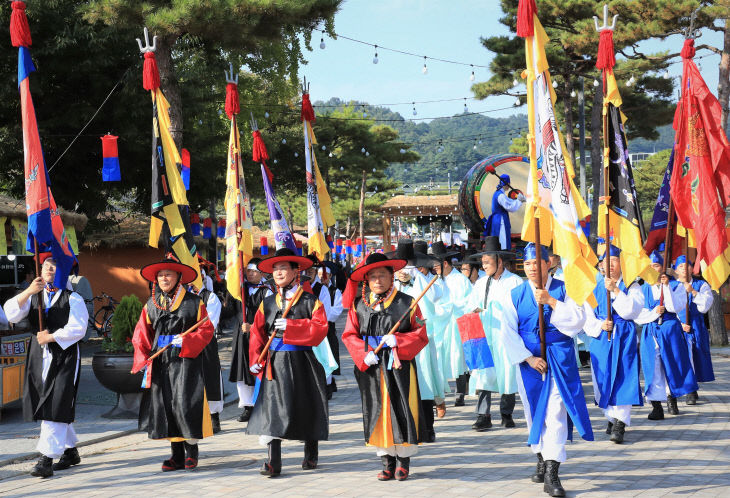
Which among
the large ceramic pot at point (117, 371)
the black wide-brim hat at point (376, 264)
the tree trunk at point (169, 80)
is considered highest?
the tree trunk at point (169, 80)

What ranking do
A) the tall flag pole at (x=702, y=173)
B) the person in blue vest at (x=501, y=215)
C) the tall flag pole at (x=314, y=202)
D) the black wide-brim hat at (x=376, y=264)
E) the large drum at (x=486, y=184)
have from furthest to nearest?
the large drum at (x=486, y=184)
the person in blue vest at (x=501, y=215)
the tall flag pole at (x=314, y=202)
the tall flag pole at (x=702, y=173)
the black wide-brim hat at (x=376, y=264)

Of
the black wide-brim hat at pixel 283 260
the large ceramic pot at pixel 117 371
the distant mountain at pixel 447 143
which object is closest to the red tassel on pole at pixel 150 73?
the large ceramic pot at pixel 117 371

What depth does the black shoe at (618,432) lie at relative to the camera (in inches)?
303

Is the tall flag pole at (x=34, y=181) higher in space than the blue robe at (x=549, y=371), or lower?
higher

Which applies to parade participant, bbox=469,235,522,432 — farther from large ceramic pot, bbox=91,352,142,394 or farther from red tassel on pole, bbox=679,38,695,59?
large ceramic pot, bbox=91,352,142,394

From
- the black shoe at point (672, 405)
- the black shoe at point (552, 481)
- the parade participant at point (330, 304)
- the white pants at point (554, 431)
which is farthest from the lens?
the parade participant at point (330, 304)

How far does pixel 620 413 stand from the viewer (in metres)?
7.87

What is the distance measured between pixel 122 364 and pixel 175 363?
2648mm

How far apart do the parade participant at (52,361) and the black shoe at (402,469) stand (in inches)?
113

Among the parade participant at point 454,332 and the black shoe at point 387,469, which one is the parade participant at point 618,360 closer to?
the parade participant at point 454,332

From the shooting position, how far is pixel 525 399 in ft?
20.4

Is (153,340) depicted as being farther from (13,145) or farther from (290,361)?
(13,145)

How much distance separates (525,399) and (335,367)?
199 inches

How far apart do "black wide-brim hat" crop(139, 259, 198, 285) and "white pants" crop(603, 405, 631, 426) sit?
4144 millimetres
